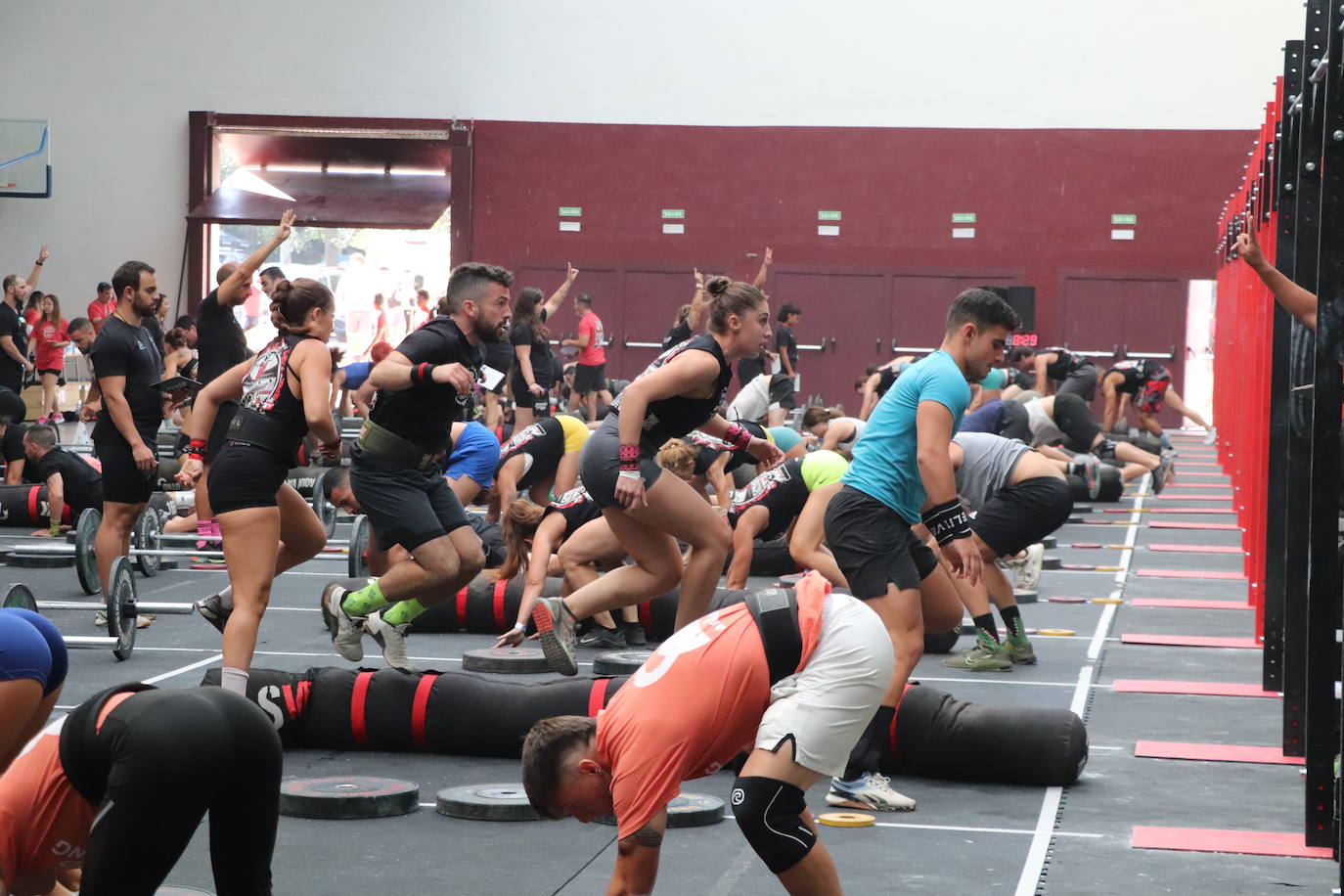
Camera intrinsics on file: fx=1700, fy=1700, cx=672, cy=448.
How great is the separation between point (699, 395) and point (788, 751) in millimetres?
2684

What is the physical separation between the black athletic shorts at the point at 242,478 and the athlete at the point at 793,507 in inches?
115

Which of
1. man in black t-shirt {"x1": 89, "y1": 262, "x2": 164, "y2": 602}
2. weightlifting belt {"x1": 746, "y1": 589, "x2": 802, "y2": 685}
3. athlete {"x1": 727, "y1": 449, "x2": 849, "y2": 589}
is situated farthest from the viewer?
athlete {"x1": 727, "y1": 449, "x2": 849, "y2": 589}

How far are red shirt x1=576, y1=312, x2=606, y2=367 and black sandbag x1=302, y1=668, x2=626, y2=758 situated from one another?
15.4 meters

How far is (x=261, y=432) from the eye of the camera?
239 inches

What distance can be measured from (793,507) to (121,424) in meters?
3.24

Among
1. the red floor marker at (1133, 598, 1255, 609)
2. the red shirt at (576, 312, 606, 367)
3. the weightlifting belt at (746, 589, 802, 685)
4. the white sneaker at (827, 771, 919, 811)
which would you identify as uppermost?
the red shirt at (576, 312, 606, 367)

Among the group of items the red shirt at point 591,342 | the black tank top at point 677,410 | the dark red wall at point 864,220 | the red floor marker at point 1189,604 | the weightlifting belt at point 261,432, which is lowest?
the red floor marker at point 1189,604

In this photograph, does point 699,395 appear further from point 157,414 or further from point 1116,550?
point 1116,550

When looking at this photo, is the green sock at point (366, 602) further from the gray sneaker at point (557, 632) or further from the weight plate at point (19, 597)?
the weight plate at point (19, 597)

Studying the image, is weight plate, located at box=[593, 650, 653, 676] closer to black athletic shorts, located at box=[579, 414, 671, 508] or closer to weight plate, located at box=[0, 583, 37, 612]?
black athletic shorts, located at box=[579, 414, 671, 508]

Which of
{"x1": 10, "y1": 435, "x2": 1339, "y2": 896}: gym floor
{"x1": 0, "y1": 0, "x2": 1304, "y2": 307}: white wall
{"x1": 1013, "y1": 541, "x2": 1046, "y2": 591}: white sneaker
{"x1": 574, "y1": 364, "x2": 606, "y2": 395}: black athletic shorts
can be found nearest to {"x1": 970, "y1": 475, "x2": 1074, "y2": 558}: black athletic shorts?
{"x1": 10, "y1": 435, "x2": 1339, "y2": 896}: gym floor

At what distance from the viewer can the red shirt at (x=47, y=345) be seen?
21156 millimetres

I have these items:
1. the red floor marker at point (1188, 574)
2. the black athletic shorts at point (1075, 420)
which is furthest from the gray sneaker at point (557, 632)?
the black athletic shorts at point (1075, 420)

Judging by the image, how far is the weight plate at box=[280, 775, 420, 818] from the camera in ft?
16.6
